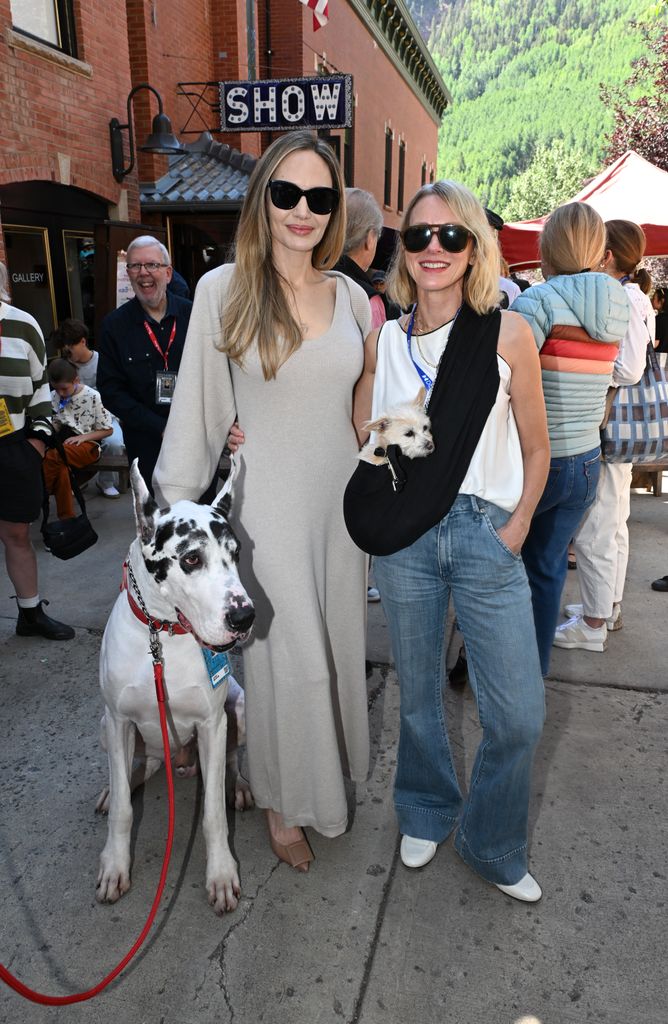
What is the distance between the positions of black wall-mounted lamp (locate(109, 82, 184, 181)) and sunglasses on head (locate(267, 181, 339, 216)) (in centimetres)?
891

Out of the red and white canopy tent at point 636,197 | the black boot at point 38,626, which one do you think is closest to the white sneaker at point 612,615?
the black boot at point 38,626

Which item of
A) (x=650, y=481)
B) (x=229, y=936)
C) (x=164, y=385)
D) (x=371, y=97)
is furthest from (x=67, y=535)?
(x=371, y=97)

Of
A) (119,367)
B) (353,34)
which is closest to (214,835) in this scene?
(119,367)

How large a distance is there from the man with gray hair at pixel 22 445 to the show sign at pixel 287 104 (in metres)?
7.99

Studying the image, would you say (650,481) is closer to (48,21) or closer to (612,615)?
(612,615)

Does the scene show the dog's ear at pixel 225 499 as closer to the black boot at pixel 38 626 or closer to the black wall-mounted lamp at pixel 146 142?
the black boot at pixel 38 626

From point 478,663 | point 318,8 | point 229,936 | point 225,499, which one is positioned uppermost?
point 318,8

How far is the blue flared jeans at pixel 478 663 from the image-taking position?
2178 millimetres

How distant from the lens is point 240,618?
6.67 ft

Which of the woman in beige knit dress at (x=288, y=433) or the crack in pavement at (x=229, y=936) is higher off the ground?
the woman in beige knit dress at (x=288, y=433)

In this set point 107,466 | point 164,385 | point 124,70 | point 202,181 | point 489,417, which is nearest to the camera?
point 489,417

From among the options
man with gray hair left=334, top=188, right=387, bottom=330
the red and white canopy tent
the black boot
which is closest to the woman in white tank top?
man with gray hair left=334, top=188, right=387, bottom=330

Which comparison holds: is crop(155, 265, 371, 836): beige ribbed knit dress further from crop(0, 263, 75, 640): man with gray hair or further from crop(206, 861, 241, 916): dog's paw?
crop(0, 263, 75, 640): man with gray hair

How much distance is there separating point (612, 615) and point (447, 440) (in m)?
2.93
